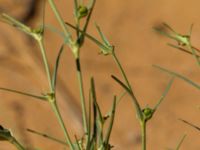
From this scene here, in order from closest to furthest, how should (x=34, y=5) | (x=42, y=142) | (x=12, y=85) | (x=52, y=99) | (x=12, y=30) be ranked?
(x=52, y=99) → (x=42, y=142) → (x=12, y=85) → (x=12, y=30) → (x=34, y=5)

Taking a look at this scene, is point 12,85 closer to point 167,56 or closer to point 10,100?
point 10,100

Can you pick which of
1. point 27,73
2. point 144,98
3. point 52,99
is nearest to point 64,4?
point 27,73

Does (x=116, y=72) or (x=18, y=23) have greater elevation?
(x=116, y=72)

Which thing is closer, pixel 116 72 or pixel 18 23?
pixel 18 23

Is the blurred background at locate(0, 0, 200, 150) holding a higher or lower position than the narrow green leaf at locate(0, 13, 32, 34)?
higher

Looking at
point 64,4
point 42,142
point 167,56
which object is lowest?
point 42,142

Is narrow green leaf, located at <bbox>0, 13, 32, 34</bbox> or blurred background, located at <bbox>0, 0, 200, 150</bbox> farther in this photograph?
blurred background, located at <bbox>0, 0, 200, 150</bbox>

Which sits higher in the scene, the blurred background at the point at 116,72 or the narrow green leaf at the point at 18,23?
the blurred background at the point at 116,72

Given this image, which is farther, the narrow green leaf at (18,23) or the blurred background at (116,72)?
the blurred background at (116,72)
